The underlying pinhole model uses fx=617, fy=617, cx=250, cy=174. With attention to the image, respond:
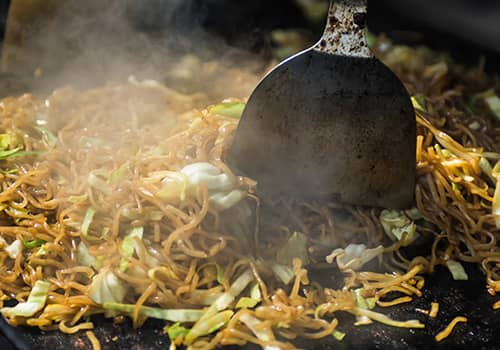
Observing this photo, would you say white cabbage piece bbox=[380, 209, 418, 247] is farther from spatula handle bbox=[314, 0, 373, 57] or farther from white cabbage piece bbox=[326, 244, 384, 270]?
spatula handle bbox=[314, 0, 373, 57]

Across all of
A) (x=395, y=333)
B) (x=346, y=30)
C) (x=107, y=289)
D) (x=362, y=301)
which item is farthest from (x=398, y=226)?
(x=107, y=289)

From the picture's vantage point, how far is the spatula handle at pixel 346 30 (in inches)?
134

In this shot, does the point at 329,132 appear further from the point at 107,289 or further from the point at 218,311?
the point at 107,289

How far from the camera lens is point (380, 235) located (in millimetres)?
3777

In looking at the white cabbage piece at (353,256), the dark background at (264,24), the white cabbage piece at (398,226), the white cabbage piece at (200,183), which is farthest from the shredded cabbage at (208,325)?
the dark background at (264,24)

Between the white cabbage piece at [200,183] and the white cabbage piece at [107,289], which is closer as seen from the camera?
the white cabbage piece at [107,289]

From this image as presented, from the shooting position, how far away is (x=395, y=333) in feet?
10.8

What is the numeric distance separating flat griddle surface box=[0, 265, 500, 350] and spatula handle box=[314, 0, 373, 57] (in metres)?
1.31

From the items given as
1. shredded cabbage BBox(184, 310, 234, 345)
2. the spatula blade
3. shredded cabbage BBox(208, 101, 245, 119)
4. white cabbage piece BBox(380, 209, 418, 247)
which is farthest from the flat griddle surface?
shredded cabbage BBox(208, 101, 245, 119)

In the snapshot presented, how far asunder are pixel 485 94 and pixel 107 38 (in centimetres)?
354

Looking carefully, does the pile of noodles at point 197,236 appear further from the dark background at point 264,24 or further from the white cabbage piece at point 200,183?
the dark background at point 264,24

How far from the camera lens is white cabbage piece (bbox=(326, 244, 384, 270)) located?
3.63 m

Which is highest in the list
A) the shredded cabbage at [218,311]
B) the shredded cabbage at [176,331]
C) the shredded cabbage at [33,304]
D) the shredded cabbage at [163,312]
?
the shredded cabbage at [218,311]

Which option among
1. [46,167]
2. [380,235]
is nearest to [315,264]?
[380,235]
